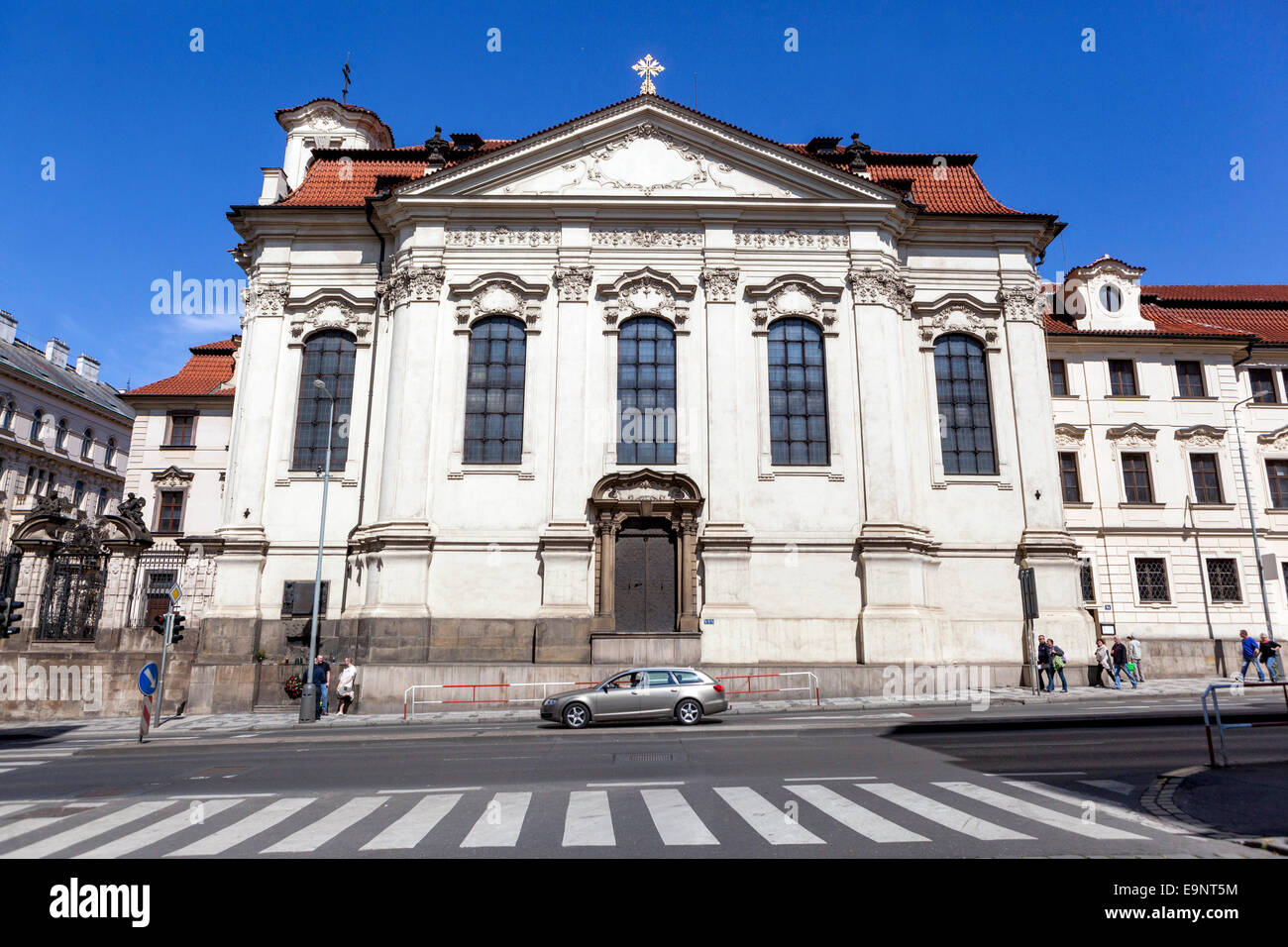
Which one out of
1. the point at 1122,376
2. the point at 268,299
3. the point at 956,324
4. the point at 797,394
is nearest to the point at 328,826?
the point at 797,394

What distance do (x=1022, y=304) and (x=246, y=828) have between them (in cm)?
3086

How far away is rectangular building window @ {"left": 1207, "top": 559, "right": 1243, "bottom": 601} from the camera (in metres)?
32.7

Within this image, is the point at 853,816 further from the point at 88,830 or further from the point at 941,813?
the point at 88,830

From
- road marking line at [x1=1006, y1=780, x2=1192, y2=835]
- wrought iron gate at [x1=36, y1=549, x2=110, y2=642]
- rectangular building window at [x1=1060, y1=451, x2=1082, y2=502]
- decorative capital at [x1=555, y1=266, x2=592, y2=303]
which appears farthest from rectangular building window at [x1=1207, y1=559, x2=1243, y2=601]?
wrought iron gate at [x1=36, y1=549, x2=110, y2=642]

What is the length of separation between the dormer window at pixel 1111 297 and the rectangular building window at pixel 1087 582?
11594mm

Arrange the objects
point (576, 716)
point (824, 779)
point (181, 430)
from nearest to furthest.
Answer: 1. point (824, 779)
2. point (576, 716)
3. point (181, 430)

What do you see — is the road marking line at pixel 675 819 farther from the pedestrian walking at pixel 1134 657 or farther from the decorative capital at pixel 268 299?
the decorative capital at pixel 268 299

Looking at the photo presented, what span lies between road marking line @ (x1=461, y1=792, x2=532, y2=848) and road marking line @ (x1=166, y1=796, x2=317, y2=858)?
6.92 feet

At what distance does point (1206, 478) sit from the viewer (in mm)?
34219

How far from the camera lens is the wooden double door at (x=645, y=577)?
26828mm

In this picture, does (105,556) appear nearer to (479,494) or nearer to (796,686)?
(479,494)

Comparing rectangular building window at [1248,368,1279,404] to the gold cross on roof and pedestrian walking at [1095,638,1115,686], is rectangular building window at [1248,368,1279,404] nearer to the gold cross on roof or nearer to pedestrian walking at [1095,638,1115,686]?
pedestrian walking at [1095,638,1115,686]
